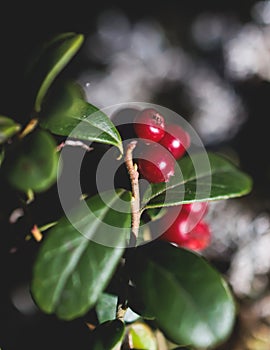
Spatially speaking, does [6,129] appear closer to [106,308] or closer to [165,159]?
[165,159]

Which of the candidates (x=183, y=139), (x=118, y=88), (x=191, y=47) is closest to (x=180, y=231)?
(x=183, y=139)

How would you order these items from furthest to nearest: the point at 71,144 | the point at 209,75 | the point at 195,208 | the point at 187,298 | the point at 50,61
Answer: the point at 209,75, the point at 195,208, the point at 71,144, the point at 50,61, the point at 187,298

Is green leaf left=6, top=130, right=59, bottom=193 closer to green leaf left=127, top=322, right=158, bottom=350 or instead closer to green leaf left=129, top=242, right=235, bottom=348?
green leaf left=129, top=242, right=235, bottom=348

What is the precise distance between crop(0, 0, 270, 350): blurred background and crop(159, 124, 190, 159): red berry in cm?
82

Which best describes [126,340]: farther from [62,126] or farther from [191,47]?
[191,47]

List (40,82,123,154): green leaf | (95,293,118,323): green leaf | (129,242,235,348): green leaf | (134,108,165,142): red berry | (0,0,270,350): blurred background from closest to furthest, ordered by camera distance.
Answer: (129,242,235,348): green leaf, (40,82,123,154): green leaf, (134,108,165,142): red berry, (95,293,118,323): green leaf, (0,0,270,350): blurred background

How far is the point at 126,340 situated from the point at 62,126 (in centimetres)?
43

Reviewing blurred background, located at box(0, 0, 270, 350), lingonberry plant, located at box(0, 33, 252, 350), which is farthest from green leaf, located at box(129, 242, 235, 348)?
blurred background, located at box(0, 0, 270, 350)

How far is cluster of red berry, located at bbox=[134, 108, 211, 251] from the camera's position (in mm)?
737

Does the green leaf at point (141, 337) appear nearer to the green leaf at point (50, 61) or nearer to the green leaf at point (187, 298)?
the green leaf at point (187, 298)

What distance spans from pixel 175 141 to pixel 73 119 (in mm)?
188

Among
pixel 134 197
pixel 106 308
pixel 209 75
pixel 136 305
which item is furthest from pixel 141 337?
pixel 209 75

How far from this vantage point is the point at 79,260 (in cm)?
60

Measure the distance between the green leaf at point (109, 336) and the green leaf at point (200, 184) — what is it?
18 cm
